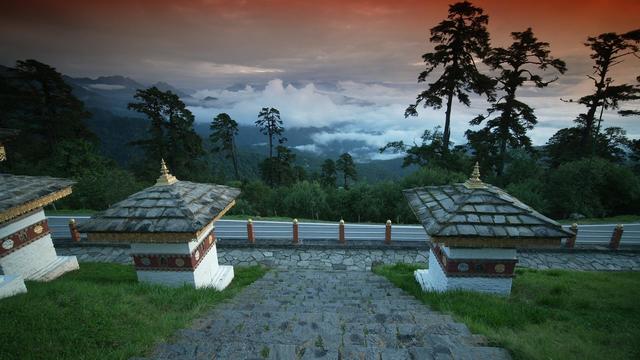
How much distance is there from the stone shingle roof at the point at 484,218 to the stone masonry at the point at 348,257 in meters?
4.82

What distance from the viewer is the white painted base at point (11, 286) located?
5586 mm

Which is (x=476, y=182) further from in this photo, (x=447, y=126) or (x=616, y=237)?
(x=447, y=126)

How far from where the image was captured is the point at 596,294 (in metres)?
6.51

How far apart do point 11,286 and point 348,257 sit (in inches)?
343

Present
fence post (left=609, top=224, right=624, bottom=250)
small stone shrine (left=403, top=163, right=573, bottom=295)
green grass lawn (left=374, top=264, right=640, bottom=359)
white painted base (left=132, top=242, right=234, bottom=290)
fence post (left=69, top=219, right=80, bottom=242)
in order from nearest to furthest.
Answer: green grass lawn (left=374, top=264, right=640, bottom=359)
small stone shrine (left=403, top=163, right=573, bottom=295)
white painted base (left=132, top=242, right=234, bottom=290)
fence post (left=609, top=224, right=624, bottom=250)
fence post (left=69, top=219, right=80, bottom=242)

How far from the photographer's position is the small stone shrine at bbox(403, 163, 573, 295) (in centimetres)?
570

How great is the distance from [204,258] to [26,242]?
15.1 feet

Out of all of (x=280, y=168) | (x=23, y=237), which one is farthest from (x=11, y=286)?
(x=280, y=168)

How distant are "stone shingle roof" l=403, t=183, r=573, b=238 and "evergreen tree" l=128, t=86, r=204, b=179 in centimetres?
2599

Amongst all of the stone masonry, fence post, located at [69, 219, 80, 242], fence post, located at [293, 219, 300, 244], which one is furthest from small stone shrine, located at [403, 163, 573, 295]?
fence post, located at [69, 219, 80, 242]

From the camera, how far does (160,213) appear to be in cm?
630

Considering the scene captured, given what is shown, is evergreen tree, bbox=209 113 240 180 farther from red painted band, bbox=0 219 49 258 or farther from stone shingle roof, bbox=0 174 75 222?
stone shingle roof, bbox=0 174 75 222

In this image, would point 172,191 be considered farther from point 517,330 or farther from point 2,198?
point 517,330

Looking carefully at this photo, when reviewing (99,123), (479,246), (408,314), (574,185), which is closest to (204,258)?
(408,314)
